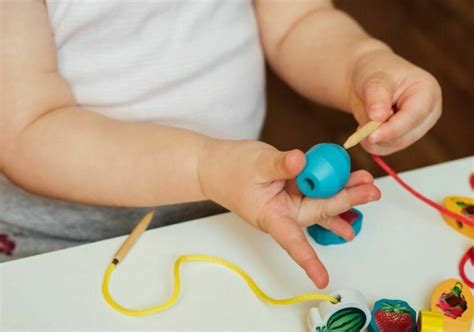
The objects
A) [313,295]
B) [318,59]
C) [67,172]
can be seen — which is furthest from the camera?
[318,59]

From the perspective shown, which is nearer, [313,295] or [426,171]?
[313,295]

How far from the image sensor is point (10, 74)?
582 mm

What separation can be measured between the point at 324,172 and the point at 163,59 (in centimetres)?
29

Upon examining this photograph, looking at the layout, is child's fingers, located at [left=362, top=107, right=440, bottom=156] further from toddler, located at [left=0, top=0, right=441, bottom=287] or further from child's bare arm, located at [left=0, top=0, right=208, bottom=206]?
child's bare arm, located at [left=0, top=0, right=208, bottom=206]

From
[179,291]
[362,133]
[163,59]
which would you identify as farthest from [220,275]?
[163,59]

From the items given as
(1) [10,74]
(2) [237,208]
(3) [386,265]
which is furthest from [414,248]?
(1) [10,74]

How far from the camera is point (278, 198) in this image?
49 centimetres

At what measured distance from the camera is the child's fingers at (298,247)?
1.48ft

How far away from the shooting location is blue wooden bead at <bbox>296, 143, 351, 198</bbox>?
1.49ft

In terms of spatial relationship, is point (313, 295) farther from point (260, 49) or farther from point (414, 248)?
point (260, 49)

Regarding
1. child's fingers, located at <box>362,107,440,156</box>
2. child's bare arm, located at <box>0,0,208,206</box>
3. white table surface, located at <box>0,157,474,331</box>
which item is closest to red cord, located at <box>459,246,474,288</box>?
white table surface, located at <box>0,157,474,331</box>

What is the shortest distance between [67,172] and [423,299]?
0.32m

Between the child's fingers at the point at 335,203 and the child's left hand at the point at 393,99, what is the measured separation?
0.06 meters

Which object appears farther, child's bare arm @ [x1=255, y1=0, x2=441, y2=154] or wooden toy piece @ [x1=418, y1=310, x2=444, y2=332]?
child's bare arm @ [x1=255, y1=0, x2=441, y2=154]
